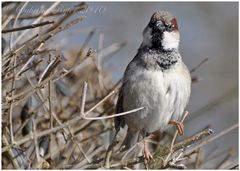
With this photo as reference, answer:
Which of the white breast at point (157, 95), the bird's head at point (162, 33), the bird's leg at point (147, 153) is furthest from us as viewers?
the white breast at point (157, 95)

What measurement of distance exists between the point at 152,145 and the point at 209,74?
9.17 feet

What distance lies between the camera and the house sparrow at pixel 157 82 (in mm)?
1994

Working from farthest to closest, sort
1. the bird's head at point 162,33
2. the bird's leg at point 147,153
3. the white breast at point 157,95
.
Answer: the white breast at point 157,95
the bird's head at point 162,33
the bird's leg at point 147,153

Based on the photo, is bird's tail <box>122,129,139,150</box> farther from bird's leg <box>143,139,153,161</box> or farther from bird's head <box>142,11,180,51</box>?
bird's head <box>142,11,180,51</box>

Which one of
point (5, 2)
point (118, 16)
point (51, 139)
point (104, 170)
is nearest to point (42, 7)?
point (5, 2)

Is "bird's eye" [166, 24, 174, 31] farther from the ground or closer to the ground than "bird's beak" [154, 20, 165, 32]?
closer to the ground

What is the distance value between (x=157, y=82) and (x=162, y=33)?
0.56 ft

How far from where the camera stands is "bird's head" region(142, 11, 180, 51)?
1902 millimetres

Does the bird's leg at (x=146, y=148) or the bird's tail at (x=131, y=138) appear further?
the bird's tail at (x=131, y=138)

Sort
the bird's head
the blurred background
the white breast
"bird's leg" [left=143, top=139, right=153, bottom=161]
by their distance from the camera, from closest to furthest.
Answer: "bird's leg" [left=143, top=139, right=153, bottom=161] → the bird's head → the white breast → the blurred background

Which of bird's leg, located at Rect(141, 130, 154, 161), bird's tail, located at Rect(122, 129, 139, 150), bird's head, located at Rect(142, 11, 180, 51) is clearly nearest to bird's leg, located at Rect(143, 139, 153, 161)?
bird's leg, located at Rect(141, 130, 154, 161)

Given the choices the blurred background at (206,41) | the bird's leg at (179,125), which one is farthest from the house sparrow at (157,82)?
the blurred background at (206,41)

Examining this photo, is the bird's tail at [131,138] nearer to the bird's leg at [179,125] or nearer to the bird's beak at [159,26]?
the bird's leg at [179,125]

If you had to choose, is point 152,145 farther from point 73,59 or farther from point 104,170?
point 104,170
